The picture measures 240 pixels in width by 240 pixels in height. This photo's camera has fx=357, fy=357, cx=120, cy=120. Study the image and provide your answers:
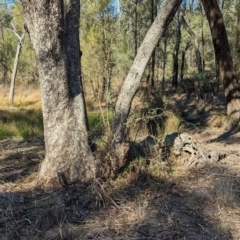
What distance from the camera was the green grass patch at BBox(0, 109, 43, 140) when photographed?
29.2 feet

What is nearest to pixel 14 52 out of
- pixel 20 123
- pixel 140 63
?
pixel 20 123

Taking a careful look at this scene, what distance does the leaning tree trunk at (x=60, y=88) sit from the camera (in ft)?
11.7

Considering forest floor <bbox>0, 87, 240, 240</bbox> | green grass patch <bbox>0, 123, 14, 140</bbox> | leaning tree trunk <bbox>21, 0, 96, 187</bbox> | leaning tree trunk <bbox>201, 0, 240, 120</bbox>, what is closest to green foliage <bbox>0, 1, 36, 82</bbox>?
green grass patch <bbox>0, 123, 14, 140</bbox>

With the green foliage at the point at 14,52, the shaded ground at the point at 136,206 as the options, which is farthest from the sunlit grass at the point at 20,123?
the green foliage at the point at 14,52

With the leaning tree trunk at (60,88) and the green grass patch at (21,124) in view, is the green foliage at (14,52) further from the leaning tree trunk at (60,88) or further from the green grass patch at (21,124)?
the leaning tree trunk at (60,88)

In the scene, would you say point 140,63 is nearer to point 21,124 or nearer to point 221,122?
point 221,122

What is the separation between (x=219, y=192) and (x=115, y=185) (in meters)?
1.00

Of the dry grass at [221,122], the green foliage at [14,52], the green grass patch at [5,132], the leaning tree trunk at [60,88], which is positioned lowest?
the green grass patch at [5,132]

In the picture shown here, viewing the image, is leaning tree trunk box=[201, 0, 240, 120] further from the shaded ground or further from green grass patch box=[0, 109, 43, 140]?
green grass patch box=[0, 109, 43, 140]

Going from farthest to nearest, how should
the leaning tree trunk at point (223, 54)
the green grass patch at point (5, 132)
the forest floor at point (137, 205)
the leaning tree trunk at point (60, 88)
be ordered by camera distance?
the green grass patch at point (5, 132) → the leaning tree trunk at point (223, 54) → the leaning tree trunk at point (60, 88) → the forest floor at point (137, 205)

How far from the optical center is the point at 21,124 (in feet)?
31.0

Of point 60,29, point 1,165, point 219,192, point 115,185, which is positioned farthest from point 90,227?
point 1,165

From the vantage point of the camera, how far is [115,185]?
357cm

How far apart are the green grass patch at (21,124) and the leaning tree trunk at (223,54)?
4.57 m
